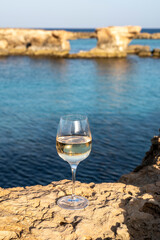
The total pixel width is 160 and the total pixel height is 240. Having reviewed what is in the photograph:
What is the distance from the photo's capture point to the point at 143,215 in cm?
288

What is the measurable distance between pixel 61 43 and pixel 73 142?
5387 centimetres

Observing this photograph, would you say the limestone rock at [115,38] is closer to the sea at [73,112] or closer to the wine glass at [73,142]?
the sea at [73,112]

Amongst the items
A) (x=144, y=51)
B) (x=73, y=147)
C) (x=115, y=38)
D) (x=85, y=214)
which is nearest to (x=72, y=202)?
(x=85, y=214)

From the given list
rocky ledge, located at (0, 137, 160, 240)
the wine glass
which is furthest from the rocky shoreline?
the wine glass

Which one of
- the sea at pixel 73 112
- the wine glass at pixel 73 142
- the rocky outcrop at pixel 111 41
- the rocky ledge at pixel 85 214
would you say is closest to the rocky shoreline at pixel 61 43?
the rocky outcrop at pixel 111 41

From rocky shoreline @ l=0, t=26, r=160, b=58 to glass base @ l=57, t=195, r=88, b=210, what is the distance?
49.2 m

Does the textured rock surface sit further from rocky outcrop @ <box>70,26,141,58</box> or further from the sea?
the sea

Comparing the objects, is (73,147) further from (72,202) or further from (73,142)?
(72,202)

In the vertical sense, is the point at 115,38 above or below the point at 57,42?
above

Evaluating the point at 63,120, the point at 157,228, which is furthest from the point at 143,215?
the point at 63,120

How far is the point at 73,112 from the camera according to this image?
16141 millimetres

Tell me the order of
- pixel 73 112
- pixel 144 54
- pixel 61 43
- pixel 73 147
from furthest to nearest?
pixel 144 54 → pixel 61 43 → pixel 73 112 → pixel 73 147

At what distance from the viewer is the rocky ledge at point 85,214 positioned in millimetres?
2586

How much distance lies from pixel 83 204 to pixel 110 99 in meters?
16.7
